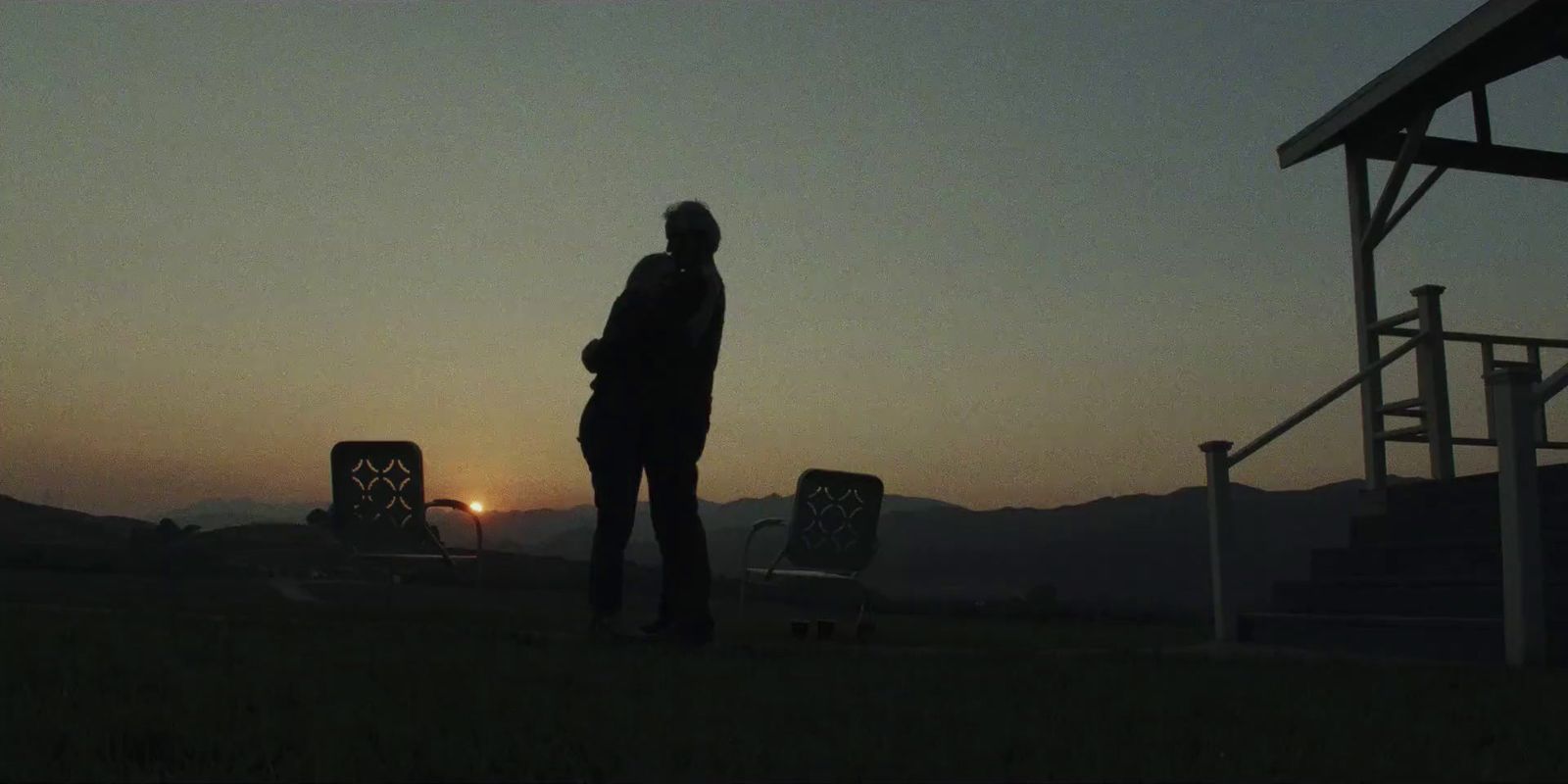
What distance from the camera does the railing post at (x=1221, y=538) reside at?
29.6 feet

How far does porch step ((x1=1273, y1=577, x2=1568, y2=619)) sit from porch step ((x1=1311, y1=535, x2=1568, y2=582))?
108 millimetres

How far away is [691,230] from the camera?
20.3 feet

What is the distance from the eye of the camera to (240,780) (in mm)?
2729

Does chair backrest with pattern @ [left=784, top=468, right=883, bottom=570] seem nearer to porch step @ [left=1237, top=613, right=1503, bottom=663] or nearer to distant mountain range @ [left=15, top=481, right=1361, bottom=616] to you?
porch step @ [left=1237, top=613, right=1503, bottom=663]

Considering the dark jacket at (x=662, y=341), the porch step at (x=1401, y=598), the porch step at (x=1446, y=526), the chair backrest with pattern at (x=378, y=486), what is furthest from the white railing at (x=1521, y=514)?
the chair backrest with pattern at (x=378, y=486)

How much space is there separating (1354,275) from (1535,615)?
446cm

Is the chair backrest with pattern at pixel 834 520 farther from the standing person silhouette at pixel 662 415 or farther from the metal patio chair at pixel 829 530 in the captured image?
the standing person silhouette at pixel 662 415

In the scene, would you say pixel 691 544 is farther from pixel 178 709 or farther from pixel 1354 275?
pixel 1354 275

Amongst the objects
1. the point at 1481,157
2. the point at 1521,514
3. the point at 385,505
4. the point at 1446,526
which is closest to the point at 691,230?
the point at 385,505

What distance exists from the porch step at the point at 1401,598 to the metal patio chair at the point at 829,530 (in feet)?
10.2

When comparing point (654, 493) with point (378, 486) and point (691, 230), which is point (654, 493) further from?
point (378, 486)

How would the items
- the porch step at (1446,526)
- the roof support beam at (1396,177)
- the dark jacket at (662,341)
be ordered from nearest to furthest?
the dark jacket at (662,341)
the porch step at (1446,526)
the roof support beam at (1396,177)

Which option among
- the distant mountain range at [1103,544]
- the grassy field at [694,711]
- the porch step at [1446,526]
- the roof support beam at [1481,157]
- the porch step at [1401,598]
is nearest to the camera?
the grassy field at [694,711]

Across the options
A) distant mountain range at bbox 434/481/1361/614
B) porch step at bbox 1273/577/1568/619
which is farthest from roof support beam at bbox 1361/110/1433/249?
distant mountain range at bbox 434/481/1361/614
